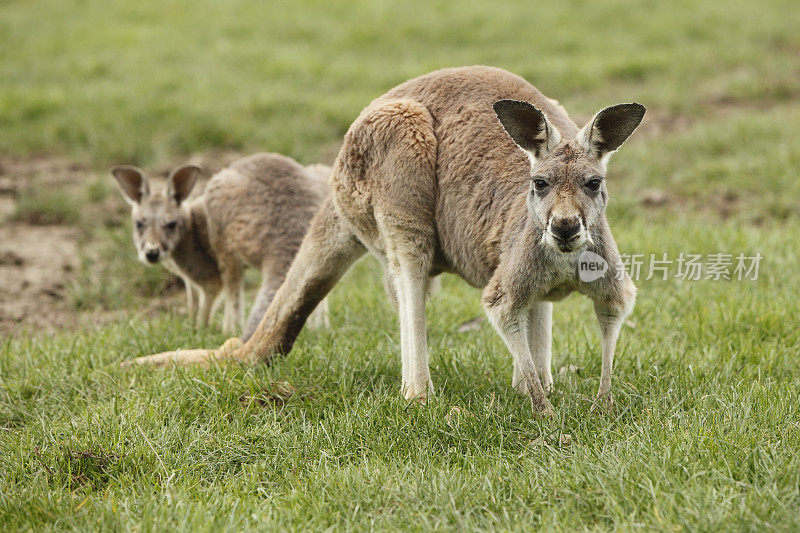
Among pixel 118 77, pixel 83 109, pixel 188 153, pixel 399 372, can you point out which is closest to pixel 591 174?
pixel 399 372

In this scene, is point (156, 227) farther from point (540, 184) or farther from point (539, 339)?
point (540, 184)

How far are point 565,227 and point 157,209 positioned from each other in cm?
376

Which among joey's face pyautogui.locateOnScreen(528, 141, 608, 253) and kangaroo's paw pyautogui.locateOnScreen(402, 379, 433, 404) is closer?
joey's face pyautogui.locateOnScreen(528, 141, 608, 253)

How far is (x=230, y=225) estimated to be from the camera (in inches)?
223

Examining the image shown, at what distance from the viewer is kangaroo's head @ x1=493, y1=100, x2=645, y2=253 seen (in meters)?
3.08

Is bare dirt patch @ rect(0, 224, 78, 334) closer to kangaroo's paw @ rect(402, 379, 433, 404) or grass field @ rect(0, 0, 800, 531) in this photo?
grass field @ rect(0, 0, 800, 531)

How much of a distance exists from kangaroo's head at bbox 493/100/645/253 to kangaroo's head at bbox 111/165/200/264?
3.21 m

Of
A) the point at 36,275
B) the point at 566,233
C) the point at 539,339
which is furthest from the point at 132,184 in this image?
the point at 566,233

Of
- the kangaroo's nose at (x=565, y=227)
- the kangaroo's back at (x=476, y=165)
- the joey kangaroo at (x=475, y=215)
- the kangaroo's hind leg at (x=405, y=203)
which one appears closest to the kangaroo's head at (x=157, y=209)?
the joey kangaroo at (x=475, y=215)

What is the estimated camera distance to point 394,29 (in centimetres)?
1113

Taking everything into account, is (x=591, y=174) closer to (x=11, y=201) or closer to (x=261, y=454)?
(x=261, y=454)

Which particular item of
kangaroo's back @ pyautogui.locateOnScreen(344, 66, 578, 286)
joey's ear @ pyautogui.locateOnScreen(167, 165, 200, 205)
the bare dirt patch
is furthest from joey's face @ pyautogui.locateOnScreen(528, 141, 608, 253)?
joey's ear @ pyautogui.locateOnScreen(167, 165, 200, 205)

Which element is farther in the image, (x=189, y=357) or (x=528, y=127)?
(x=189, y=357)

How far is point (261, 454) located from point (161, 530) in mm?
685
